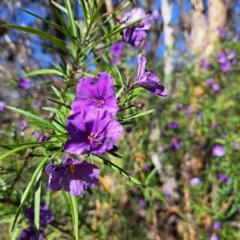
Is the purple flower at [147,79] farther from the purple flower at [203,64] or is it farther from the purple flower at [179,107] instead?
the purple flower at [203,64]

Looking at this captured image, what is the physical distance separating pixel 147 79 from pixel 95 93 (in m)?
0.16

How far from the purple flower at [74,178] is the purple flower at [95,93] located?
0.59 ft

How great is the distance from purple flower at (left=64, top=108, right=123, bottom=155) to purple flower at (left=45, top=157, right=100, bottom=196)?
0.10 metres

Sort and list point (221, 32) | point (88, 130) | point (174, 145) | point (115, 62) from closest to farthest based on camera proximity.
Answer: point (88, 130) → point (115, 62) → point (174, 145) → point (221, 32)

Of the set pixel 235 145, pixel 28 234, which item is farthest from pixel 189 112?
pixel 28 234

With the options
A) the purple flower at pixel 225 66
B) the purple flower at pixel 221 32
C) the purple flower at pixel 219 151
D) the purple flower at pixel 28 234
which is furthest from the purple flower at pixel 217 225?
the purple flower at pixel 221 32

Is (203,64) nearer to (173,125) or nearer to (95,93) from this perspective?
(173,125)

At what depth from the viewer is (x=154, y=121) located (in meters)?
3.77

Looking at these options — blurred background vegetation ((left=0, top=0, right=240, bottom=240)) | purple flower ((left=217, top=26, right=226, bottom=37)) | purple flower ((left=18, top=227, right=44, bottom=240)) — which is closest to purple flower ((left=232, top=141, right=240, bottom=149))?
blurred background vegetation ((left=0, top=0, right=240, bottom=240))

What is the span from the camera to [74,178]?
966mm

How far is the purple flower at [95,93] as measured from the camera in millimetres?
896

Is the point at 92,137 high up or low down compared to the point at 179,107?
down

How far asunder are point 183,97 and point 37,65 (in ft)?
8.64

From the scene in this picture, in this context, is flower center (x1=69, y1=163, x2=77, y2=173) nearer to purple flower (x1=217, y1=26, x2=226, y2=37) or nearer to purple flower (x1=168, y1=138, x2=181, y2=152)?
purple flower (x1=168, y1=138, x2=181, y2=152)
